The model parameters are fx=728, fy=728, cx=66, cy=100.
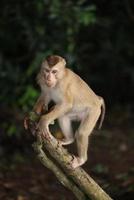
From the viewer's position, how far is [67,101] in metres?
6.07

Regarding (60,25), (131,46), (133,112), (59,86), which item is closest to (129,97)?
(133,112)

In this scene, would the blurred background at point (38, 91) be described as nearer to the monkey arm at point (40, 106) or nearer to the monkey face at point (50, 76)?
the monkey arm at point (40, 106)

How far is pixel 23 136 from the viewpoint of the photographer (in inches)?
371

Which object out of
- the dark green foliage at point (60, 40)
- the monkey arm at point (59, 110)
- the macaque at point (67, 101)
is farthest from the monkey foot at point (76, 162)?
the dark green foliage at point (60, 40)

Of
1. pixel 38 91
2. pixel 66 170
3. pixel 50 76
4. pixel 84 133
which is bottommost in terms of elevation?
pixel 38 91

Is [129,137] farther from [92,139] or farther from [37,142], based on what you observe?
[37,142]

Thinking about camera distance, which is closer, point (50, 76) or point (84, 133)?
point (50, 76)

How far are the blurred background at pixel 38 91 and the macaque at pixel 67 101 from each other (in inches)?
70.4

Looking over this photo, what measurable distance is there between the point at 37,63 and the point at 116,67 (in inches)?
106

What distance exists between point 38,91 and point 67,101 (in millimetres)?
3254

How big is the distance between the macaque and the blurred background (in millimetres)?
1788

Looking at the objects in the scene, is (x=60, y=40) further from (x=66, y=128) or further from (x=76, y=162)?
(x=76, y=162)

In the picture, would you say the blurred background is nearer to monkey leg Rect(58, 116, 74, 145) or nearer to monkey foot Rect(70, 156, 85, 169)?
monkey leg Rect(58, 116, 74, 145)

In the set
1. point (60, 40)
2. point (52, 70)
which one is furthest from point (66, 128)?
point (60, 40)
